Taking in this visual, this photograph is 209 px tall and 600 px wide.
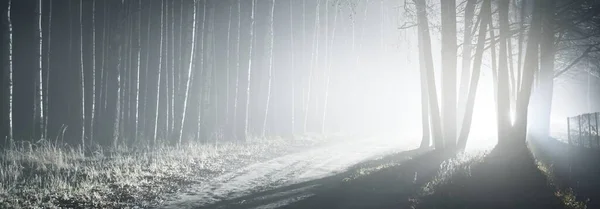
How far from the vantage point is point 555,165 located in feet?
40.2

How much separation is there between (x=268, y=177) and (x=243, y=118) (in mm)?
7797

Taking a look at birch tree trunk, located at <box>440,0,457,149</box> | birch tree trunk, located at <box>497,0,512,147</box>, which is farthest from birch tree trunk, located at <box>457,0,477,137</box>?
birch tree trunk, located at <box>440,0,457,149</box>

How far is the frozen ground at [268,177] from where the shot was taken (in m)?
7.15

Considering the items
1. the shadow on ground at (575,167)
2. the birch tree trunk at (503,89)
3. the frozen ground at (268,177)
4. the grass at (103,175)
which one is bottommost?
the shadow on ground at (575,167)

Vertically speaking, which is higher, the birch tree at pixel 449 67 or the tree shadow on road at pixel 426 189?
the birch tree at pixel 449 67

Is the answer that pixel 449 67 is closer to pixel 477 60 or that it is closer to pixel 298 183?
pixel 477 60

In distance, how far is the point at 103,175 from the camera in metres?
8.02

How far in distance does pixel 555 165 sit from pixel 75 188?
559 inches

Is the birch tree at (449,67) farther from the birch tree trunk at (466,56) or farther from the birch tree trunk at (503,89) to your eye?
the birch tree trunk at (503,89)

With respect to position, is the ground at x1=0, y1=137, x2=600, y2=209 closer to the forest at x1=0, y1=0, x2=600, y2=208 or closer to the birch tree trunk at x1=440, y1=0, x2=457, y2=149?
the forest at x1=0, y1=0, x2=600, y2=208

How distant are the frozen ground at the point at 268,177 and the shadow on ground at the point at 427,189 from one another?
0.34m

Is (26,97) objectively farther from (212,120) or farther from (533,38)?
(533,38)

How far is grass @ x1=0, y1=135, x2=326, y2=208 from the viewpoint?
249 inches

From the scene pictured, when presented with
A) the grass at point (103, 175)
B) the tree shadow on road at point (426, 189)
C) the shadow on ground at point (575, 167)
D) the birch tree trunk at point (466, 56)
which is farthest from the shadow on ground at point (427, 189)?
the birch tree trunk at point (466, 56)
